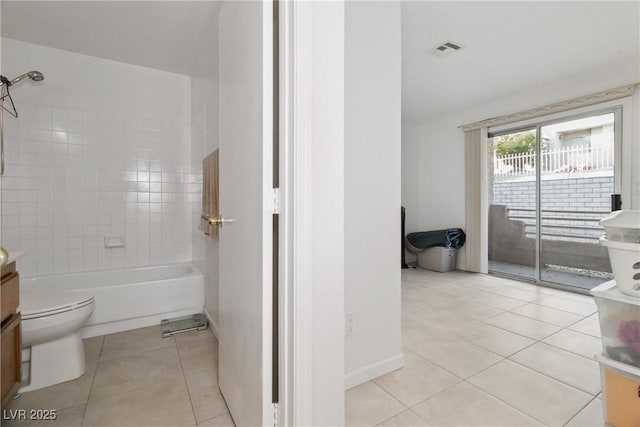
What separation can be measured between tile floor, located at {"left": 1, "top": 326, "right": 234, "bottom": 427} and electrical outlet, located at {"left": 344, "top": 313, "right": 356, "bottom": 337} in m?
0.68

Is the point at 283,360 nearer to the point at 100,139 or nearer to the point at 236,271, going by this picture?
the point at 236,271

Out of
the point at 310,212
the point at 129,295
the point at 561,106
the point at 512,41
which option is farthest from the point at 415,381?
the point at 561,106

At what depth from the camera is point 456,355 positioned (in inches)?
74.7

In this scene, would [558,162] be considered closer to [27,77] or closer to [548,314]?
[548,314]

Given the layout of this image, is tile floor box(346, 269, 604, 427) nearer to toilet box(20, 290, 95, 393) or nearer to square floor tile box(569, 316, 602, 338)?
square floor tile box(569, 316, 602, 338)

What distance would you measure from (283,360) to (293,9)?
1.11 meters

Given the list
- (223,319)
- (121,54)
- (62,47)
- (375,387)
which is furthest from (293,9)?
(62,47)

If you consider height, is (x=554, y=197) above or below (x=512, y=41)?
below

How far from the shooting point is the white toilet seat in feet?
4.94

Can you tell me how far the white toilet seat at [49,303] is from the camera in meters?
1.51

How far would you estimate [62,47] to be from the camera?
2447 millimetres

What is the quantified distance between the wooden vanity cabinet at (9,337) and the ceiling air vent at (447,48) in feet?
10.5

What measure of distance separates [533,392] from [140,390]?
208 cm

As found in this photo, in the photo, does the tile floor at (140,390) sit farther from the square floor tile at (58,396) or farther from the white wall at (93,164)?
the white wall at (93,164)
